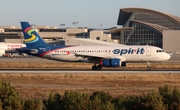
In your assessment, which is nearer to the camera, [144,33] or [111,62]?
[111,62]

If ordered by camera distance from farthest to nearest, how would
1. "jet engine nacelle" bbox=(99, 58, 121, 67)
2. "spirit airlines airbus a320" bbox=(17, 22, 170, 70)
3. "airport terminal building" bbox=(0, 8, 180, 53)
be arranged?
"airport terminal building" bbox=(0, 8, 180, 53), "spirit airlines airbus a320" bbox=(17, 22, 170, 70), "jet engine nacelle" bbox=(99, 58, 121, 67)

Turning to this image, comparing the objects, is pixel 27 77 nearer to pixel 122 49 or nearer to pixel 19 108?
pixel 122 49

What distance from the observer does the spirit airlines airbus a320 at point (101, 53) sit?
52.9 m

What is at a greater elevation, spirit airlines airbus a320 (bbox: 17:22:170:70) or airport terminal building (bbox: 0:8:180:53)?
airport terminal building (bbox: 0:8:180:53)

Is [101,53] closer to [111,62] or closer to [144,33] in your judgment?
[111,62]

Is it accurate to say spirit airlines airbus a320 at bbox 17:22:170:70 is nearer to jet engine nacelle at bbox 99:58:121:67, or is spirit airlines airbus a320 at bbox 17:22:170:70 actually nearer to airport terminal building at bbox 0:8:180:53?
jet engine nacelle at bbox 99:58:121:67

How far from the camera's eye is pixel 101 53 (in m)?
55.0

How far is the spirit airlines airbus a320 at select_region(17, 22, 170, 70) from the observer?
5294 centimetres

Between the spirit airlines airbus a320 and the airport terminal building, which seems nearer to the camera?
the spirit airlines airbus a320

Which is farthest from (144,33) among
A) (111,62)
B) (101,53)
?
(111,62)

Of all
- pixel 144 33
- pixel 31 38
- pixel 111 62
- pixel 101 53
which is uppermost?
pixel 144 33

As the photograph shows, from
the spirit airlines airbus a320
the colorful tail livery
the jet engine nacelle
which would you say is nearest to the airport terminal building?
the colorful tail livery

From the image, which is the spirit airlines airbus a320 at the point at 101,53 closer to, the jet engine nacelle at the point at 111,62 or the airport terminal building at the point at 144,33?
the jet engine nacelle at the point at 111,62

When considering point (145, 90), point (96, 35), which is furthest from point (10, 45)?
point (145, 90)
